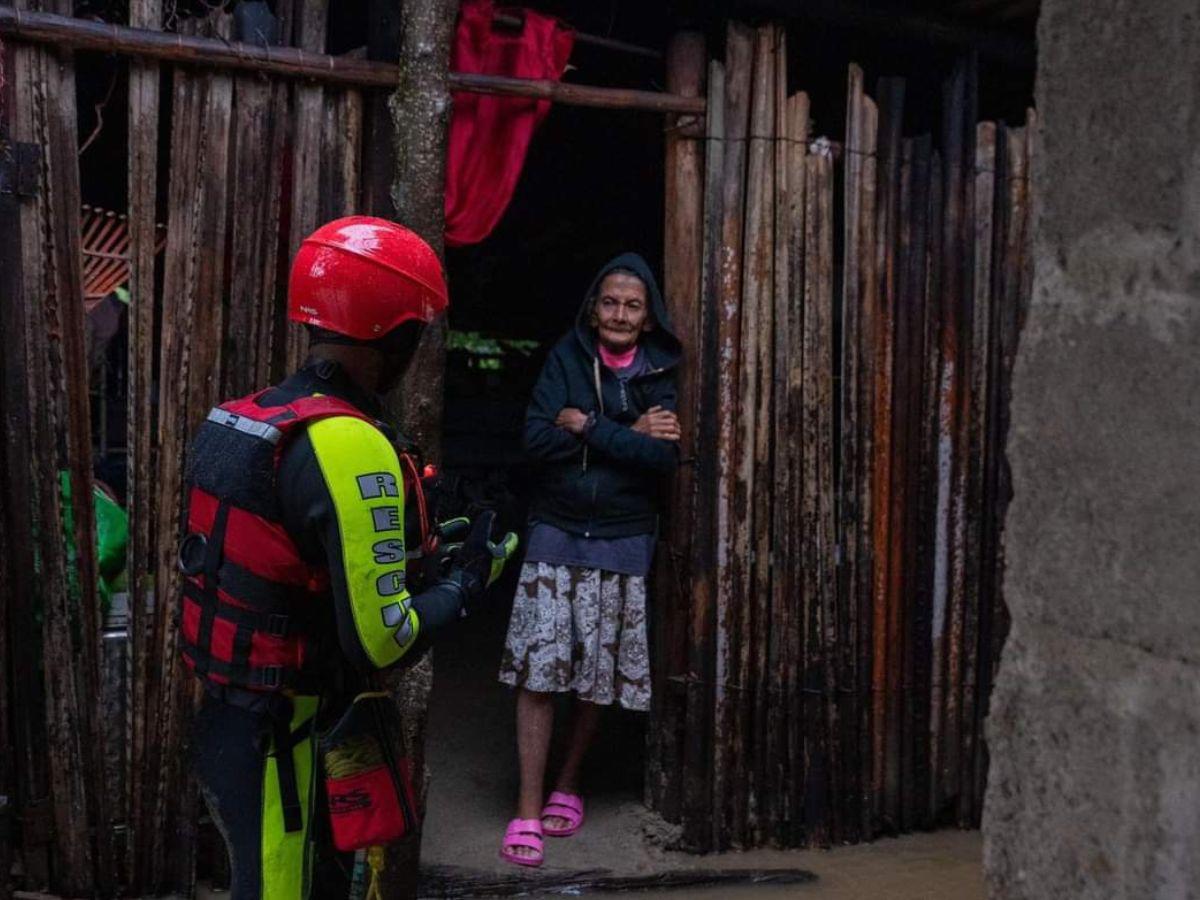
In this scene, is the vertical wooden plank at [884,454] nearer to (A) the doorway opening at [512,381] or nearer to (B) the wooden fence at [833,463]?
(B) the wooden fence at [833,463]

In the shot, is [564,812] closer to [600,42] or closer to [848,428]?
[848,428]

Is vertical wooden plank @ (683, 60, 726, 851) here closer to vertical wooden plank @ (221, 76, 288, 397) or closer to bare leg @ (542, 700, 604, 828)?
bare leg @ (542, 700, 604, 828)

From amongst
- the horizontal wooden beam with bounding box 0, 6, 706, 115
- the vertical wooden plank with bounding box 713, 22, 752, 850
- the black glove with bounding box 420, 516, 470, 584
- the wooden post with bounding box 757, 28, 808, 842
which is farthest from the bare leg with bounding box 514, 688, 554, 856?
the horizontal wooden beam with bounding box 0, 6, 706, 115

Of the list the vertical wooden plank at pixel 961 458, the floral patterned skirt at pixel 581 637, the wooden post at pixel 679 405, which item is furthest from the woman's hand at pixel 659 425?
the vertical wooden plank at pixel 961 458

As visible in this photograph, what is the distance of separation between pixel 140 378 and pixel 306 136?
0.93 metres

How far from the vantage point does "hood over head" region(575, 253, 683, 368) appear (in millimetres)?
4645

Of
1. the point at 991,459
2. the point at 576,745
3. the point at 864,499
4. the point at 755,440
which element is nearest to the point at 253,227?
the point at 755,440

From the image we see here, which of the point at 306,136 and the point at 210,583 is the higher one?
the point at 306,136

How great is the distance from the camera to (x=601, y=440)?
4523mm

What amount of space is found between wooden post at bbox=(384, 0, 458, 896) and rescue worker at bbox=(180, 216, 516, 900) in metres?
0.88

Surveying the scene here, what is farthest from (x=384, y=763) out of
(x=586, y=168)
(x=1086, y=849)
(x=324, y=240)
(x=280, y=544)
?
(x=586, y=168)

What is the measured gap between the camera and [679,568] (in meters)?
4.74

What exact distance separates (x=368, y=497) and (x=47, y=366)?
73.6 inches

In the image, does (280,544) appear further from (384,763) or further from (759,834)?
(759,834)
